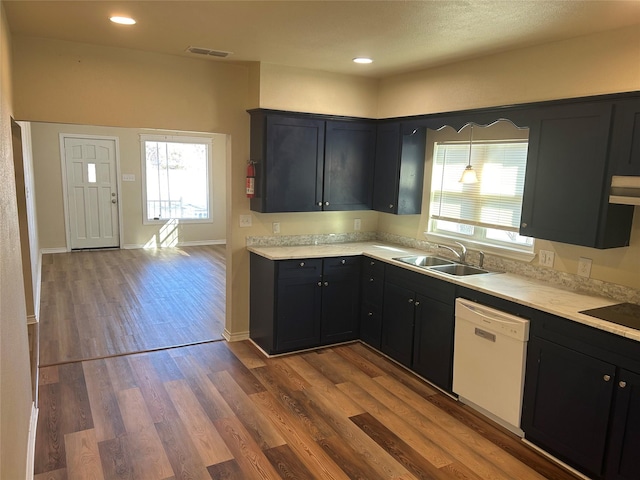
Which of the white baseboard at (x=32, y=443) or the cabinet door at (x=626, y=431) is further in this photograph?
the white baseboard at (x=32, y=443)

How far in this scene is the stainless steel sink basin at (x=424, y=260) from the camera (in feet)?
13.4

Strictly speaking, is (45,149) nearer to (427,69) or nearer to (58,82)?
(58,82)

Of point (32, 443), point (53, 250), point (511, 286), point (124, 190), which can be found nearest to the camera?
point (32, 443)

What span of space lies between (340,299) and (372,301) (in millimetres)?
300

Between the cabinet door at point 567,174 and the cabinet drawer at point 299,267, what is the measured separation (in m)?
1.76

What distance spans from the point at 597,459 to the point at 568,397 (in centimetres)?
33

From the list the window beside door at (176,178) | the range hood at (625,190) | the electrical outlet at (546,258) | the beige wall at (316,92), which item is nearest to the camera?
the range hood at (625,190)

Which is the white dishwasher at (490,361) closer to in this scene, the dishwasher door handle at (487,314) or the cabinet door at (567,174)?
Answer: the dishwasher door handle at (487,314)

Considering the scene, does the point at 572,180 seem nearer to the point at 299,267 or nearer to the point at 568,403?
the point at 568,403

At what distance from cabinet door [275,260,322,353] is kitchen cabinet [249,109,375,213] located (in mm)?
581

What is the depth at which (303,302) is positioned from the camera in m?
4.18

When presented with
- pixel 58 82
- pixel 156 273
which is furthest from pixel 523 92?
pixel 156 273

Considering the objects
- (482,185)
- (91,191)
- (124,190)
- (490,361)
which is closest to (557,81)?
(482,185)

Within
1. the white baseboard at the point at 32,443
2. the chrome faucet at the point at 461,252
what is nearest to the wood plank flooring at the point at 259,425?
the white baseboard at the point at 32,443
